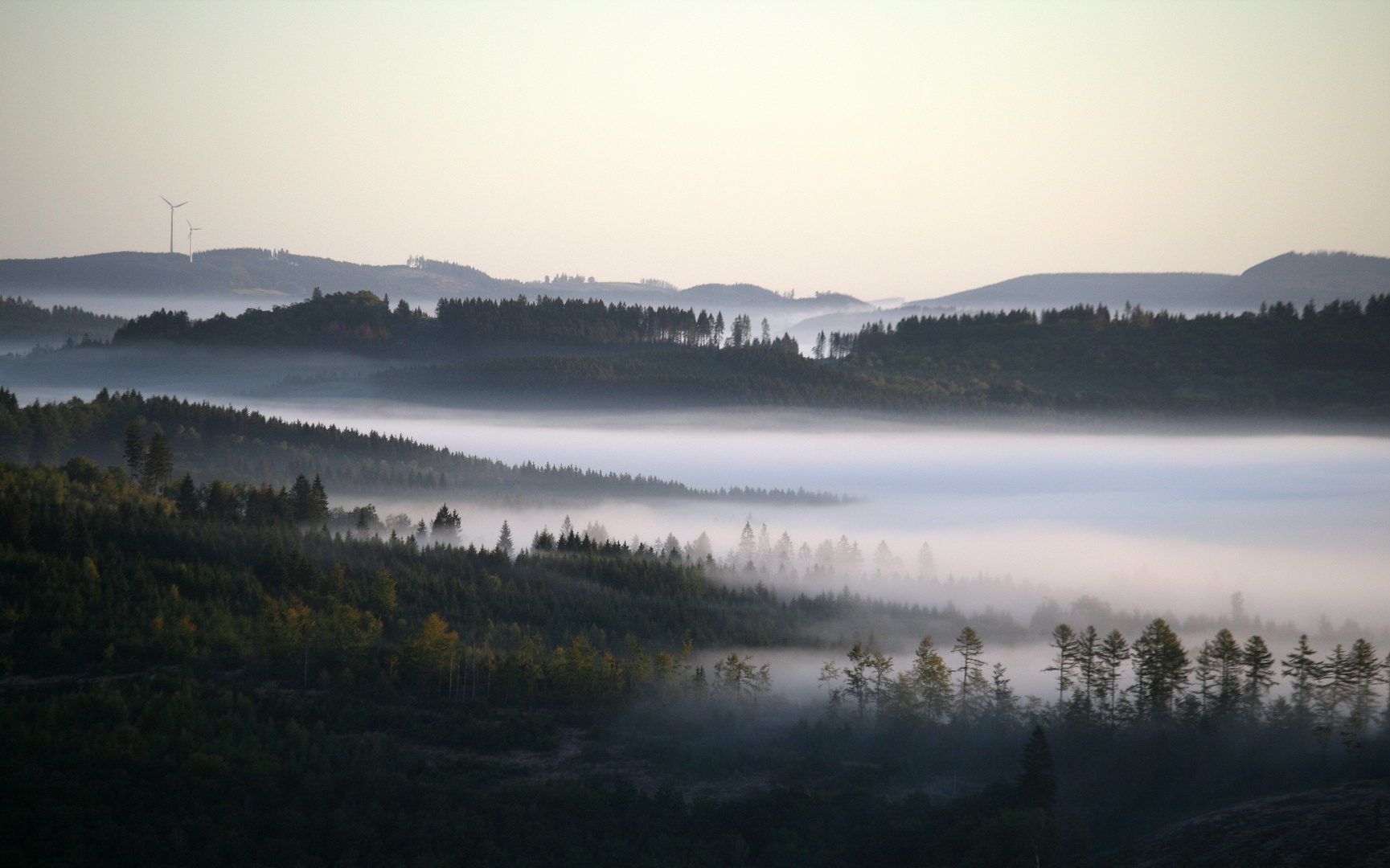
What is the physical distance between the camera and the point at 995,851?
91.7 m

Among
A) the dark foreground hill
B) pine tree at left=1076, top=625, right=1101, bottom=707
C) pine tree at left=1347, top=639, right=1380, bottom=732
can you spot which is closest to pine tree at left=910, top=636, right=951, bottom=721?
pine tree at left=1076, top=625, right=1101, bottom=707

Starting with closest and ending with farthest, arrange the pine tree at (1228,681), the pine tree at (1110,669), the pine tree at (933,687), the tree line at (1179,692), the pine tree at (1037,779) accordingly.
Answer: the pine tree at (1037,779) < the tree line at (1179,692) < the pine tree at (1228,681) < the pine tree at (1110,669) < the pine tree at (933,687)

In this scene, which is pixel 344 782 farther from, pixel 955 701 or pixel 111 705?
pixel 955 701

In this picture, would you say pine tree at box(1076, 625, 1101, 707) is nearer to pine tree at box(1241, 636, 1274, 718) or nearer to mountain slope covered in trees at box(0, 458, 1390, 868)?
mountain slope covered in trees at box(0, 458, 1390, 868)

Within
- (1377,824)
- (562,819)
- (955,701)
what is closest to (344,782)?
(562,819)

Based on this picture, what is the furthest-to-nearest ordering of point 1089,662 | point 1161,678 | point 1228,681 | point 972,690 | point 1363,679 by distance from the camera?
1. point 972,690
2. point 1089,662
3. point 1161,678
4. point 1228,681
5. point 1363,679

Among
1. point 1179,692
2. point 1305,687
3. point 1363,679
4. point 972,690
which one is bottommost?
point 972,690

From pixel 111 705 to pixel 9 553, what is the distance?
53528 millimetres

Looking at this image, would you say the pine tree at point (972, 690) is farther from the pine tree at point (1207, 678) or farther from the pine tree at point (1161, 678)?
the pine tree at point (1207, 678)

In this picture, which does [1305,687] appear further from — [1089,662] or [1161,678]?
[1089,662]

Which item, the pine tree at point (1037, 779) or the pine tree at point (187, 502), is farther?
the pine tree at point (187, 502)

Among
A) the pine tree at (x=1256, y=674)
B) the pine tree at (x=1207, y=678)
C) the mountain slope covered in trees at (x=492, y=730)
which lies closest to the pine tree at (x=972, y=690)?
the mountain slope covered in trees at (x=492, y=730)

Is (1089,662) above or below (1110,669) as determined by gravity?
above

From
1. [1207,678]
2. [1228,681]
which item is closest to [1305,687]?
[1228,681]
